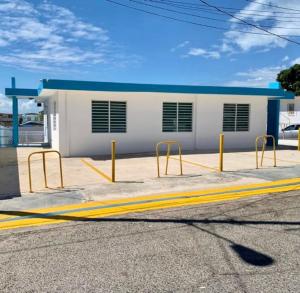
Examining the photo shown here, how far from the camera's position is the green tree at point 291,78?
49812 mm

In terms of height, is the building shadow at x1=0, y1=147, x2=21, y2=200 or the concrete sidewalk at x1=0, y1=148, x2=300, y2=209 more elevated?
the concrete sidewalk at x1=0, y1=148, x2=300, y2=209

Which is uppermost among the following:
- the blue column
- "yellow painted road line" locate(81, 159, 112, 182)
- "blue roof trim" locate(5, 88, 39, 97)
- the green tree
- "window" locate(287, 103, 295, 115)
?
the green tree

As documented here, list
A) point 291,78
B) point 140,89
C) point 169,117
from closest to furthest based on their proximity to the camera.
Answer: point 140,89
point 169,117
point 291,78

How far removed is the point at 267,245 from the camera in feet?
15.3

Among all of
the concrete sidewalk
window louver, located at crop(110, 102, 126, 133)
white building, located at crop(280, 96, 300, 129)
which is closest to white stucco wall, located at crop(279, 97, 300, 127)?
white building, located at crop(280, 96, 300, 129)

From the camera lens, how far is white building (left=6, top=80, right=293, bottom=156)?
14.9m

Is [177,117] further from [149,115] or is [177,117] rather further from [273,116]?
[273,116]

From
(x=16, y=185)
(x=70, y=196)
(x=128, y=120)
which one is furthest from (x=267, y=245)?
(x=128, y=120)

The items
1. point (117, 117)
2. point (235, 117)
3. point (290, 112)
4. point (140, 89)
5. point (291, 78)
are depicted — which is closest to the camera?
point (140, 89)

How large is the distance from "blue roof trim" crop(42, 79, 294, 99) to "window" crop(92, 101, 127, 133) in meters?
1.11

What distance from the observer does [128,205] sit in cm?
675

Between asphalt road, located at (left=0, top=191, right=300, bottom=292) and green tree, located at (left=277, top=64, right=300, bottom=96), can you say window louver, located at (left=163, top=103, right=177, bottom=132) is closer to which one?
asphalt road, located at (left=0, top=191, right=300, bottom=292)

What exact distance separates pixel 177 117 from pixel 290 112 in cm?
2423

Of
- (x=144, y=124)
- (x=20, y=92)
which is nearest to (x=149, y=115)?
(x=144, y=124)
